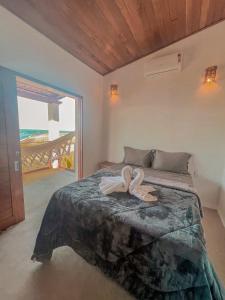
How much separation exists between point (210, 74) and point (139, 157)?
65.4 inches

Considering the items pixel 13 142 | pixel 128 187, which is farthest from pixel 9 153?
pixel 128 187

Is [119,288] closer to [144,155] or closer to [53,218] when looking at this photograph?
[53,218]

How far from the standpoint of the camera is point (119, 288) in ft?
4.11

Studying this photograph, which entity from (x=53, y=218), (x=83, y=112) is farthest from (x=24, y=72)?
(x=53, y=218)

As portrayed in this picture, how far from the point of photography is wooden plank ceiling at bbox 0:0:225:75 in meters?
1.65

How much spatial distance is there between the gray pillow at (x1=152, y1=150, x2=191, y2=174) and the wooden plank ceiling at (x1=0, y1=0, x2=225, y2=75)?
1.86 metres

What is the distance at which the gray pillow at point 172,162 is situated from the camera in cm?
244

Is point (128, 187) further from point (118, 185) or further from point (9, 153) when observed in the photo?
point (9, 153)

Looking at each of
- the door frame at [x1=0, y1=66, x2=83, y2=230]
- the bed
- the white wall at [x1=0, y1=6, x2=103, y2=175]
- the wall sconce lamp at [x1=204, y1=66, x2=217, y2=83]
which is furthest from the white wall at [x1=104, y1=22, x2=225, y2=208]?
the door frame at [x1=0, y1=66, x2=83, y2=230]

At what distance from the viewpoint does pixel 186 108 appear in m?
2.60

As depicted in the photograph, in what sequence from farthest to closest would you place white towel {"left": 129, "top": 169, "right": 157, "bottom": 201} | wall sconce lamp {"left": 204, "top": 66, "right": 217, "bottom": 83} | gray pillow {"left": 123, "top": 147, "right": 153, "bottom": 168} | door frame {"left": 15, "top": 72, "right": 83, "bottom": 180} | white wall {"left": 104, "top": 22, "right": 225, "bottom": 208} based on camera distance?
door frame {"left": 15, "top": 72, "right": 83, "bottom": 180} → gray pillow {"left": 123, "top": 147, "right": 153, "bottom": 168} → white wall {"left": 104, "top": 22, "right": 225, "bottom": 208} → wall sconce lamp {"left": 204, "top": 66, "right": 217, "bottom": 83} → white towel {"left": 129, "top": 169, "right": 157, "bottom": 201}

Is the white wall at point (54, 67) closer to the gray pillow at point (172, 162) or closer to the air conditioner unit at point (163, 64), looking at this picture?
the air conditioner unit at point (163, 64)

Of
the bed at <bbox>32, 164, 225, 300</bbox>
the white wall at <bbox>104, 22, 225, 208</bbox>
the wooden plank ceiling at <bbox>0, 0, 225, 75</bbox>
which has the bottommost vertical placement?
the bed at <bbox>32, 164, 225, 300</bbox>

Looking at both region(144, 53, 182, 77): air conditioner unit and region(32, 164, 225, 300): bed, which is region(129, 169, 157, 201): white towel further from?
region(144, 53, 182, 77): air conditioner unit
